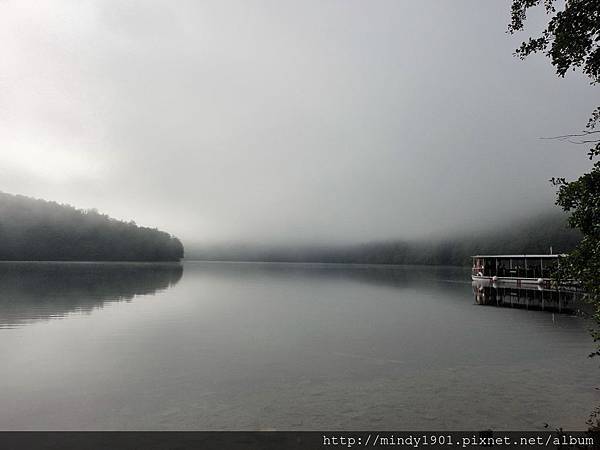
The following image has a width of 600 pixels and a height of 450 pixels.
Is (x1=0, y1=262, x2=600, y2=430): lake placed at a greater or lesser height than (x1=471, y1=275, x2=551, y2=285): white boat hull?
greater

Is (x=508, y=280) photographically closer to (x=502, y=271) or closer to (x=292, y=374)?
(x=502, y=271)

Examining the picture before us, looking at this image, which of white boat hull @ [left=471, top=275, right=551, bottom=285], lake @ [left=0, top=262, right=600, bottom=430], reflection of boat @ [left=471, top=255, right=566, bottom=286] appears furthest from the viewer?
reflection of boat @ [left=471, top=255, right=566, bottom=286]

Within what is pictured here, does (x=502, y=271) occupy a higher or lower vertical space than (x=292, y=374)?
higher

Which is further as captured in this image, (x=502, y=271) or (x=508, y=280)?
(x=502, y=271)

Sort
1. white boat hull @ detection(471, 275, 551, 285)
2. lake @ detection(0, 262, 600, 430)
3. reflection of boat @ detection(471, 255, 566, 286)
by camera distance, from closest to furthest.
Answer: lake @ detection(0, 262, 600, 430), white boat hull @ detection(471, 275, 551, 285), reflection of boat @ detection(471, 255, 566, 286)

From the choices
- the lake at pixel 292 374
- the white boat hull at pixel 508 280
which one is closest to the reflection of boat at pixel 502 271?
the white boat hull at pixel 508 280

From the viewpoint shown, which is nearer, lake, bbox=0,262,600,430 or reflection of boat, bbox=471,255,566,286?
lake, bbox=0,262,600,430

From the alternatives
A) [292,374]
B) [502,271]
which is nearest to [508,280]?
[502,271]

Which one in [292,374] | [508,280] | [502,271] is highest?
[502,271]

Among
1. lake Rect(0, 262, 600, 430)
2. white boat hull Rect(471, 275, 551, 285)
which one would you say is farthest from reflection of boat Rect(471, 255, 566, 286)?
lake Rect(0, 262, 600, 430)

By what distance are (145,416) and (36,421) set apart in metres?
4.43

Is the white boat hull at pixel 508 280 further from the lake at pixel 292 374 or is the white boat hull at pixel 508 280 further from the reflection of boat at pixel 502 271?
the lake at pixel 292 374

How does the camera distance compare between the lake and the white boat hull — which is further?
the white boat hull

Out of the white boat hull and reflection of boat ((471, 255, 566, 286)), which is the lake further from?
reflection of boat ((471, 255, 566, 286))
